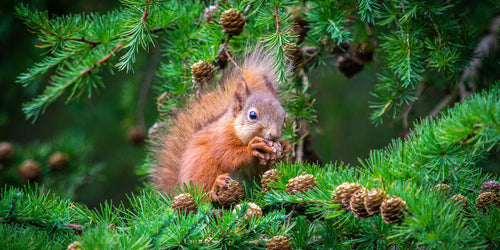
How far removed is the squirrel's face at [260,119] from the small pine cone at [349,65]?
38cm

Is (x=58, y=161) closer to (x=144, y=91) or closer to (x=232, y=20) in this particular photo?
(x=144, y=91)

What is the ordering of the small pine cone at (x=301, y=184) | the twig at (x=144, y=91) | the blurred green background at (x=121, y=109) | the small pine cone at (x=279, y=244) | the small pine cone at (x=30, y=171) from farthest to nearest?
the blurred green background at (x=121, y=109)
the twig at (x=144, y=91)
the small pine cone at (x=30, y=171)
the small pine cone at (x=301, y=184)
the small pine cone at (x=279, y=244)

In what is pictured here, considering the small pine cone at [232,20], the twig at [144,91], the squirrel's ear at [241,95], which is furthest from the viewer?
the twig at [144,91]

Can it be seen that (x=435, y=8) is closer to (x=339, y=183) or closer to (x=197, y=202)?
(x=339, y=183)

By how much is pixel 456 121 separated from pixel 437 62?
0.63 m

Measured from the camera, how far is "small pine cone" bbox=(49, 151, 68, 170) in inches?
96.7

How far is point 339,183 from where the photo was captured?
44.1 inches

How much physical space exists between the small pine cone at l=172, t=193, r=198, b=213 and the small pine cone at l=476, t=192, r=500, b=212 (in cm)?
81

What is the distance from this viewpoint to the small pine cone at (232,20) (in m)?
1.50

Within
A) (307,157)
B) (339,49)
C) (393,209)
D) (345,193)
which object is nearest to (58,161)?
(307,157)

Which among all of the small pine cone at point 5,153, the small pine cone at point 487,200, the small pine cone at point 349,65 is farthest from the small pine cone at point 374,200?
the small pine cone at point 5,153

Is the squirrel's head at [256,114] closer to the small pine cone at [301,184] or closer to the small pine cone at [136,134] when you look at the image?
the small pine cone at [301,184]

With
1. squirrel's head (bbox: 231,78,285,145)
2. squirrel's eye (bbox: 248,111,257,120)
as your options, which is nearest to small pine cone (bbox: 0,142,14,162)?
squirrel's head (bbox: 231,78,285,145)

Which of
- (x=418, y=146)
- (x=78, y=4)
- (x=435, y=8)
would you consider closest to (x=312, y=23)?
(x=435, y=8)
